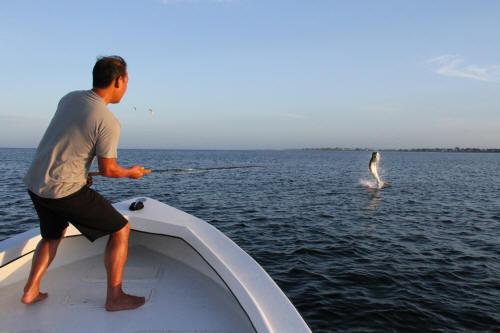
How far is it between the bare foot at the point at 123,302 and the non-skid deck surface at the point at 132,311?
4 centimetres

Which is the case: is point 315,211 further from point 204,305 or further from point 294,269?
point 204,305

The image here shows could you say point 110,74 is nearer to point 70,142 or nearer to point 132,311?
point 70,142

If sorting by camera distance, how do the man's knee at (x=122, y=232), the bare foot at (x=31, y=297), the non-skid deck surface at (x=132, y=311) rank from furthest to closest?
1. the bare foot at (x=31, y=297)
2. the man's knee at (x=122, y=232)
3. the non-skid deck surface at (x=132, y=311)

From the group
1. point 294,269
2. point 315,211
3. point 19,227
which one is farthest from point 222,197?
point 294,269

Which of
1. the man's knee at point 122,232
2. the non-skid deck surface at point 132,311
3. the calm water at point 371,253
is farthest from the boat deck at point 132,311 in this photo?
the calm water at point 371,253

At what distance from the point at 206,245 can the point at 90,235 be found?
919 mm

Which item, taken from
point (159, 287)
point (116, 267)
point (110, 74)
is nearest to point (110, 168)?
point (110, 74)

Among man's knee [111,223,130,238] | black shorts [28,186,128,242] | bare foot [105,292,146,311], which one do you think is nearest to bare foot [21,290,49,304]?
black shorts [28,186,128,242]

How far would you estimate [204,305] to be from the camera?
2.69 m

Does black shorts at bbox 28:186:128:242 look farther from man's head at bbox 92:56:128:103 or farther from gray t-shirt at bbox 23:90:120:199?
man's head at bbox 92:56:128:103

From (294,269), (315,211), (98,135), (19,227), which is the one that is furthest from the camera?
(315,211)

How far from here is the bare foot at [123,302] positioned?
8.26 ft

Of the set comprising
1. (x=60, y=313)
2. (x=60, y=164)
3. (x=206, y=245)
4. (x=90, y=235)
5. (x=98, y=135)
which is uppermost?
(x=98, y=135)

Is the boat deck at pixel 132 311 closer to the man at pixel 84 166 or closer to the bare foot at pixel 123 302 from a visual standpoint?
the bare foot at pixel 123 302
